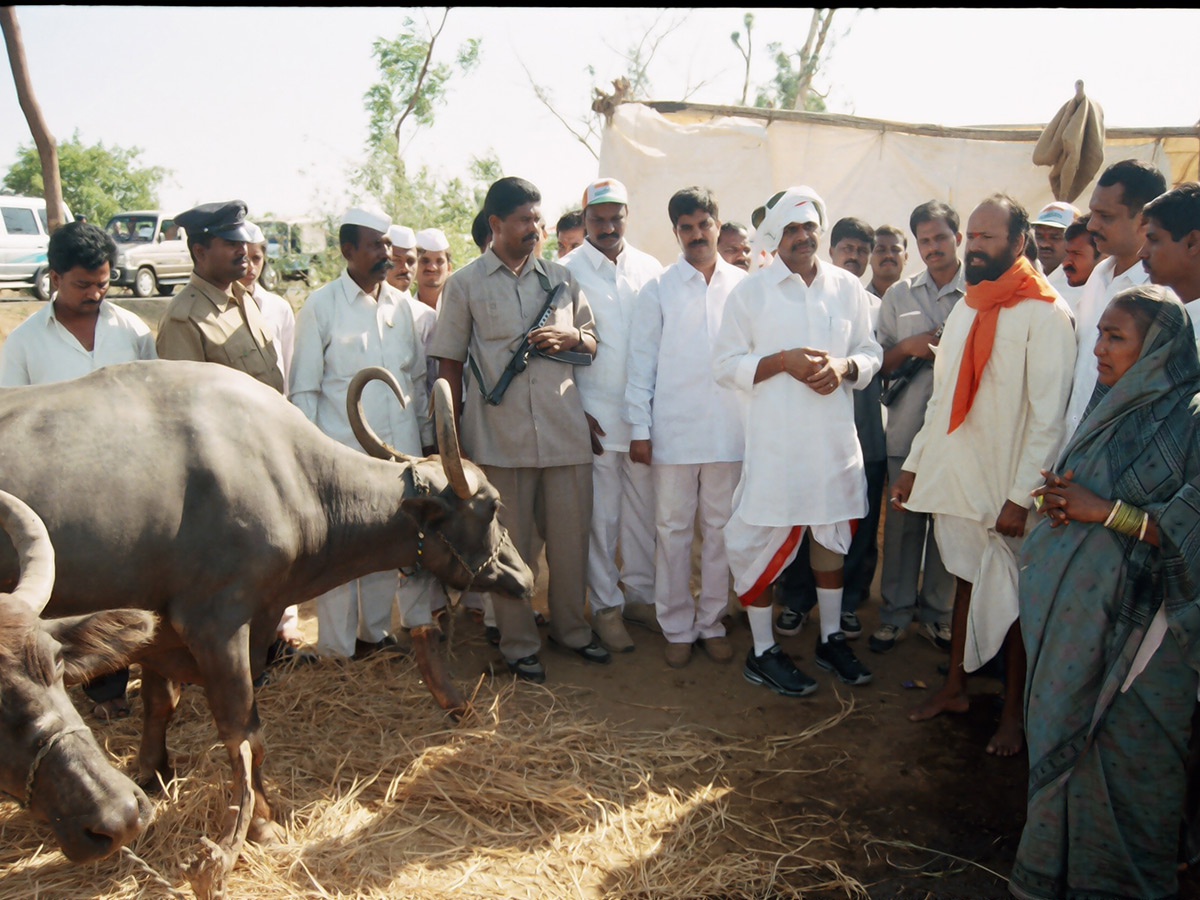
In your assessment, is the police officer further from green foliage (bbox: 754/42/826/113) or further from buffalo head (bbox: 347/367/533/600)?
green foliage (bbox: 754/42/826/113)

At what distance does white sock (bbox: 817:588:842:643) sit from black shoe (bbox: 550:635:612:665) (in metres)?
1.23

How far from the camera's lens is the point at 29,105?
37.5ft

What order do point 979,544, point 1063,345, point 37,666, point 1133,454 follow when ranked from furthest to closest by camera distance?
point 979,544, point 1063,345, point 1133,454, point 37,666

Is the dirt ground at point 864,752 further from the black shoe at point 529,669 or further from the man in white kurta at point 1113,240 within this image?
the man in white kurta at point 1113,240

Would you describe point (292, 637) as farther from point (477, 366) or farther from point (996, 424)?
point (996, 424)

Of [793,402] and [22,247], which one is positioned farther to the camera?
[22,247]

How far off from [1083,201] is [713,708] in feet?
21.8

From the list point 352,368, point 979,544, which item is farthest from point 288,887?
point 979,544

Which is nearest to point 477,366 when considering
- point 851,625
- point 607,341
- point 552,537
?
point 607,341

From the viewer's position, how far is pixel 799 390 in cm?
460

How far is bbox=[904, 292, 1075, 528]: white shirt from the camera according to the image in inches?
153

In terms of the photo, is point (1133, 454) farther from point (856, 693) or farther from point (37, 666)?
point (37, 666)

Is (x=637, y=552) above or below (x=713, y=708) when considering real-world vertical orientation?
above

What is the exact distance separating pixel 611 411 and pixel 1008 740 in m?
2.63
